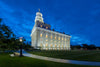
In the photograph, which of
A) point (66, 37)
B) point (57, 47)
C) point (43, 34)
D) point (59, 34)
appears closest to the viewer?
point (43, 34)

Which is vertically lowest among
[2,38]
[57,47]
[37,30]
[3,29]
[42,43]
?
[57,47]

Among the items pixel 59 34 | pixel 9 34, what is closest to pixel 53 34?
pixel 59 34

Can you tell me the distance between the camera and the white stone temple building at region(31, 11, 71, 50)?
48.8 m

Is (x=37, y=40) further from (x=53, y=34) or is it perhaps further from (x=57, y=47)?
(x=57, y=47)

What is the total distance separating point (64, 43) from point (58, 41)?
8707mm

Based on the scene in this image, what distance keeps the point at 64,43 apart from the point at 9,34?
64861 mm

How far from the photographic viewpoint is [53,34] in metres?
58.8

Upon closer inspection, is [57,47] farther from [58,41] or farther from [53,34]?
[53,34]

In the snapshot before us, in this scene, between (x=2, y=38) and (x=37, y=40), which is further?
(x=37, y=40)

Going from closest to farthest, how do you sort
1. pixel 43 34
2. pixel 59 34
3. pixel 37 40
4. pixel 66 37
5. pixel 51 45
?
pixel 37 40, pixel 43 34, pixel 51 45, pixel 59 34, pixel 66 37

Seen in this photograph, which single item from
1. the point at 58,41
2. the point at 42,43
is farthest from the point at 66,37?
the point at 42,43

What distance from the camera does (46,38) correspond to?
52.8 meters

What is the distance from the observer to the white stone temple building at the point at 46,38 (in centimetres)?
4881

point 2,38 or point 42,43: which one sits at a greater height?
point 2,38
